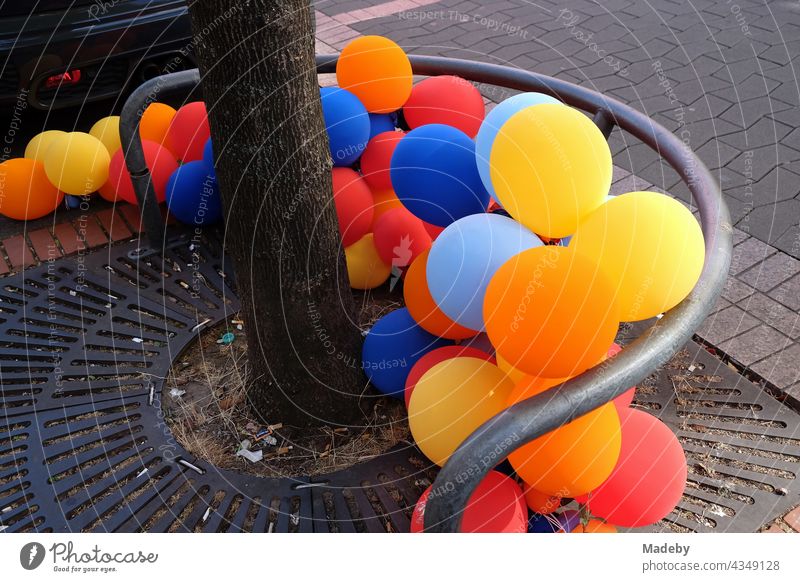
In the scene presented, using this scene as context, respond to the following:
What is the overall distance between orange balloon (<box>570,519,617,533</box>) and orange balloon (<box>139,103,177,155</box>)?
7.64 ft

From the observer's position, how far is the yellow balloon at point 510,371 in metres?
1.62

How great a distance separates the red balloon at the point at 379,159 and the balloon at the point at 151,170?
915 millimetres

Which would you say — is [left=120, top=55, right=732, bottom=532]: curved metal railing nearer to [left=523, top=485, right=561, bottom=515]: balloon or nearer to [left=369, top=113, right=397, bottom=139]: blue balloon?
[left=523, top=485, right=561, bottom=515]: balloon

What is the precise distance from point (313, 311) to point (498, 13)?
4067 mm

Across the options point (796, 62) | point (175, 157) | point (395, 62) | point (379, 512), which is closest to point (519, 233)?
point (379, 512)

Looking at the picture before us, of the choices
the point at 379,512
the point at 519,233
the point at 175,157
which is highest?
the point at 519,233

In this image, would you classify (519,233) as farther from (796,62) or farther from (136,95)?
(796,62)

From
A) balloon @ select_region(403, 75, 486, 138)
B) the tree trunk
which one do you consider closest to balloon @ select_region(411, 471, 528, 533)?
the tree trunk

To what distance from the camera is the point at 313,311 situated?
6.62ft

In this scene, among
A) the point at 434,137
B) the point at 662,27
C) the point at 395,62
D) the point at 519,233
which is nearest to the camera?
the point at 519,233

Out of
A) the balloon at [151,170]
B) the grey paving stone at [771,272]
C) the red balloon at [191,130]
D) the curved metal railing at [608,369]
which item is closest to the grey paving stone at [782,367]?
the grey paving stone at [771,272]

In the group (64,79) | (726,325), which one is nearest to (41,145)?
(64,79)

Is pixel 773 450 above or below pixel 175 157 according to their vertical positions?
below

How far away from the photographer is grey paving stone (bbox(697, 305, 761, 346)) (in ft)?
8.16
